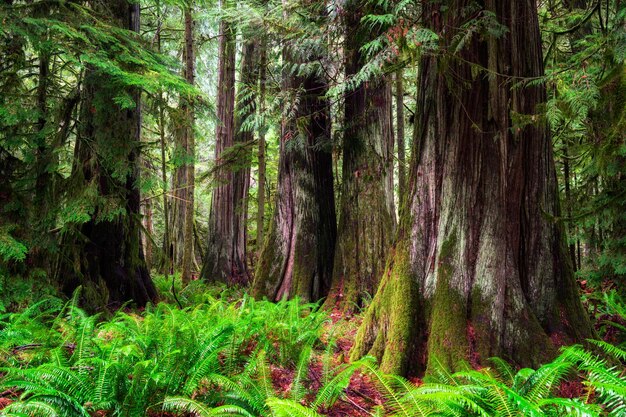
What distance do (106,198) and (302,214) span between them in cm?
310

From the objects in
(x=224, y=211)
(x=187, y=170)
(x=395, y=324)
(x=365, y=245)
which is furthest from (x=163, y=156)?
(x=395, y=324)

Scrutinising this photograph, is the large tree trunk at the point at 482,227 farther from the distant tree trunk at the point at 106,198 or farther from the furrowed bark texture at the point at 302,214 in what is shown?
the distant tree trunk at the point at 106,198

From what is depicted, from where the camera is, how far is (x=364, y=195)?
671cm

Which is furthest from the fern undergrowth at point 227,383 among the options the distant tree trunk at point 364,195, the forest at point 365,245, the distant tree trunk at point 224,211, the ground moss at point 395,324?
the distant tree trunk at point 224,211

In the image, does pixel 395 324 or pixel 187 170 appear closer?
pixel 395 324

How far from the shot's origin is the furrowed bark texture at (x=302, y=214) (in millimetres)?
7031

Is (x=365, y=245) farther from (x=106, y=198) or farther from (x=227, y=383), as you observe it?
(x=227, y=383)

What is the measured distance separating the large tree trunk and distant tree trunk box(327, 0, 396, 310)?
2.31 meters

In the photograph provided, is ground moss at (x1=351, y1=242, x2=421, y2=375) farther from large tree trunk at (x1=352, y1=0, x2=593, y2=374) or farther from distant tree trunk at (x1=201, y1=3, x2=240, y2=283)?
distant tree trunk at (x1=201, y1=3, x2=240, y2=283)

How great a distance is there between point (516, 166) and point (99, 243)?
19.7ft

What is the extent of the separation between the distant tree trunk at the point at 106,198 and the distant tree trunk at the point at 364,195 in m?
3.28

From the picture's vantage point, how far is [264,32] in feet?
21.7

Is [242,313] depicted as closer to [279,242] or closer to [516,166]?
[279,242]

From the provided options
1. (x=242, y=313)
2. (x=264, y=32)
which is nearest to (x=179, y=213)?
(x=264, y=32)
